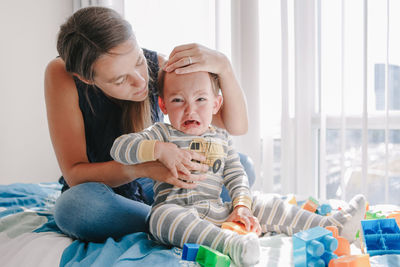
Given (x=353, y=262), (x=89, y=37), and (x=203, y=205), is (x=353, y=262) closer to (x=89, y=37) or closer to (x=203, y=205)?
(x=203, y=205)

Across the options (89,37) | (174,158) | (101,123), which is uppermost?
(89,37)

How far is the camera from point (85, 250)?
91cm

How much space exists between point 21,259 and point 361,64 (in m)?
1.68

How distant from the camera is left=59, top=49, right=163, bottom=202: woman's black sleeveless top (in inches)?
48.2

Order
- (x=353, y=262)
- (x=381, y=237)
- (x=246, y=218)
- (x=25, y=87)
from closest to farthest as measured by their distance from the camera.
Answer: (x=353, y=262) → (x=381, y=237) → (x=246, y=218) → (x=25, y=87)

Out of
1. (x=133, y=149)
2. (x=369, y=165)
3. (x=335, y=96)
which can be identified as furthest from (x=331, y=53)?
(x=133, y=149)

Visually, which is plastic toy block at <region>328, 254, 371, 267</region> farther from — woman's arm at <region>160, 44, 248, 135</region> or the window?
the window

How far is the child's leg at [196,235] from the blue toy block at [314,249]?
0.08m

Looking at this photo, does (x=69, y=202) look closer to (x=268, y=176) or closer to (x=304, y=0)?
(x=268, y=176)

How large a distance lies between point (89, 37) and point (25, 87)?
7.28ft

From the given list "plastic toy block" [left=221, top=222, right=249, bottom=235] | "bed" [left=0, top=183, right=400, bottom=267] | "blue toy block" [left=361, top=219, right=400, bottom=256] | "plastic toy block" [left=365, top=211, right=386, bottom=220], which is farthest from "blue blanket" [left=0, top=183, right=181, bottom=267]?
"plastic toy block" [left=365, top=211, right=386, bottom=220]

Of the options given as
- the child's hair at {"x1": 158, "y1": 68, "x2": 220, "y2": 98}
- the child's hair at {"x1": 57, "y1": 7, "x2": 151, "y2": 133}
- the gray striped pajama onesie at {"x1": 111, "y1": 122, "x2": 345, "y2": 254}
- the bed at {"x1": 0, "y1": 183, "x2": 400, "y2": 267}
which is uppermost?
the child's hair at {"x1": 57, "y1": 7, "x2": 151, "y2": 133}

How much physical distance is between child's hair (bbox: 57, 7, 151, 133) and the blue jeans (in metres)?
0.35

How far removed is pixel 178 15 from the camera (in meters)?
2.59
